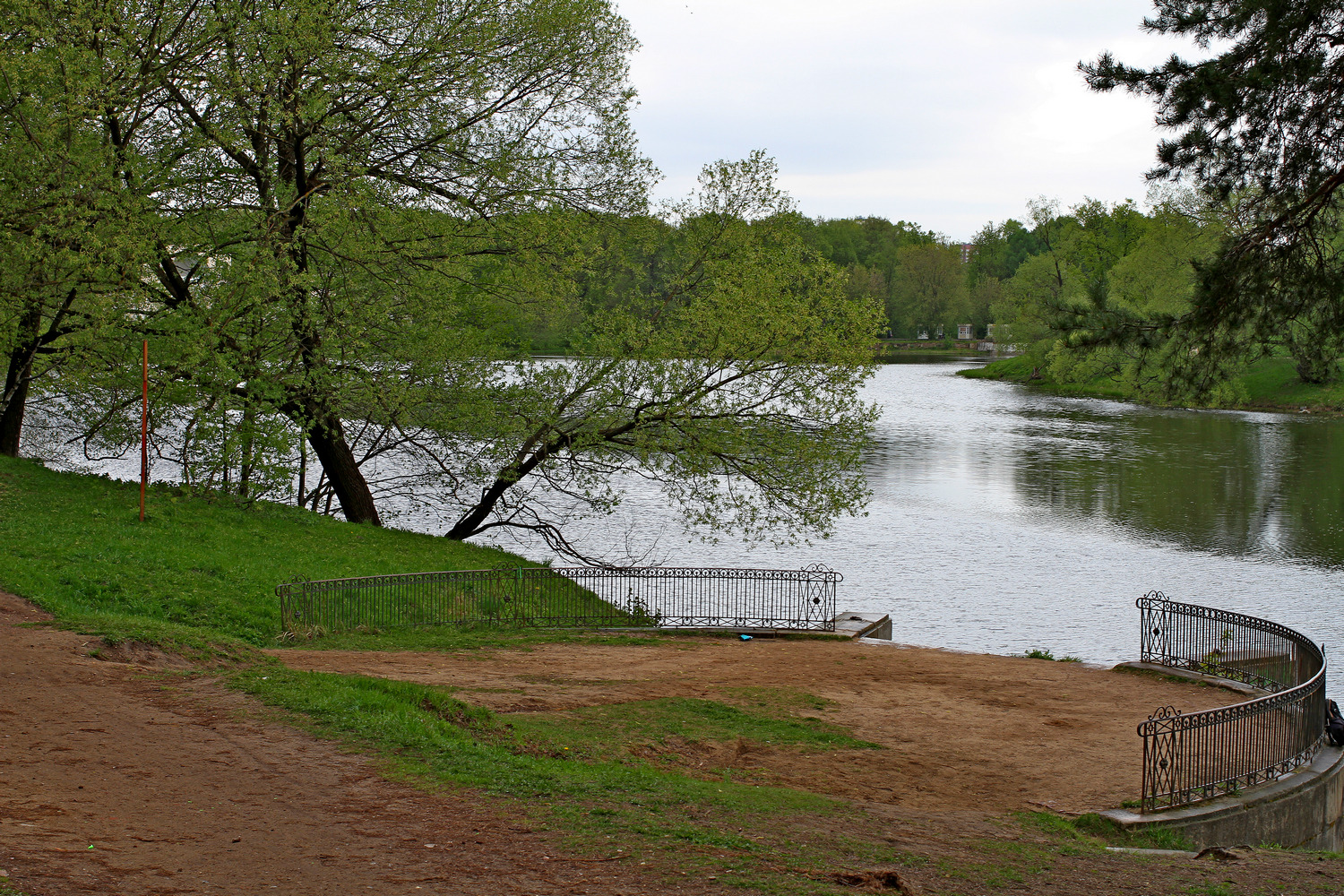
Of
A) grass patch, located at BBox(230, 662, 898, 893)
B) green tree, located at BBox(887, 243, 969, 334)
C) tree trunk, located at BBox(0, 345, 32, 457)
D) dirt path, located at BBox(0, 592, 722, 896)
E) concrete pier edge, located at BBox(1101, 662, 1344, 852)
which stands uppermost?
green tree, located at BBox(887, 243, 969, 334)

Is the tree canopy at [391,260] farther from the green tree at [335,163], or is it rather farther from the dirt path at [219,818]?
the dirt path at [219,818]

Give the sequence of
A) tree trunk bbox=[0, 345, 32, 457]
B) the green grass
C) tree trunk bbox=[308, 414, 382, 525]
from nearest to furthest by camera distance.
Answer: the green grass < tree trunk bbox=[0, 345, 32, 457] < tree trunk bbox=[308, 414, 382, 525]

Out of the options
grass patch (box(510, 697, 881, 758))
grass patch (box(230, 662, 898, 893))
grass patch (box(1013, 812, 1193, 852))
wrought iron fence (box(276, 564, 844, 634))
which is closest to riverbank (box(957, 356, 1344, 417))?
wrought iron fence (box(276, 564, 844, 634))

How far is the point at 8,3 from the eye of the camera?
56.8 feet

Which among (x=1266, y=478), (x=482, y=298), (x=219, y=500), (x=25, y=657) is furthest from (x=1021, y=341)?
(x=25, y=657)

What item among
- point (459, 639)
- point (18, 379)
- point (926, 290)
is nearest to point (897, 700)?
point (459, 639)

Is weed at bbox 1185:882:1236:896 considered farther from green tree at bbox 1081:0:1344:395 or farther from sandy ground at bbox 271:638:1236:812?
green tree at bbox 1081:0:1344:395

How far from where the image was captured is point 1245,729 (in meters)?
12.6

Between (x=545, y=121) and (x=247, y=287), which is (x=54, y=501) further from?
(x=545, y=121)

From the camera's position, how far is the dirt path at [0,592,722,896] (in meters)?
6.41

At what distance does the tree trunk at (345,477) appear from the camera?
79.8 ft

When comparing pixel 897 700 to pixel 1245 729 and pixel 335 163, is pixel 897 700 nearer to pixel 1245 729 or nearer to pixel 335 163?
pixel 1245 729

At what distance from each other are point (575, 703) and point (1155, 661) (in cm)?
1062

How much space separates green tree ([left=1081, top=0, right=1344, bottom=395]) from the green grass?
11.8m
